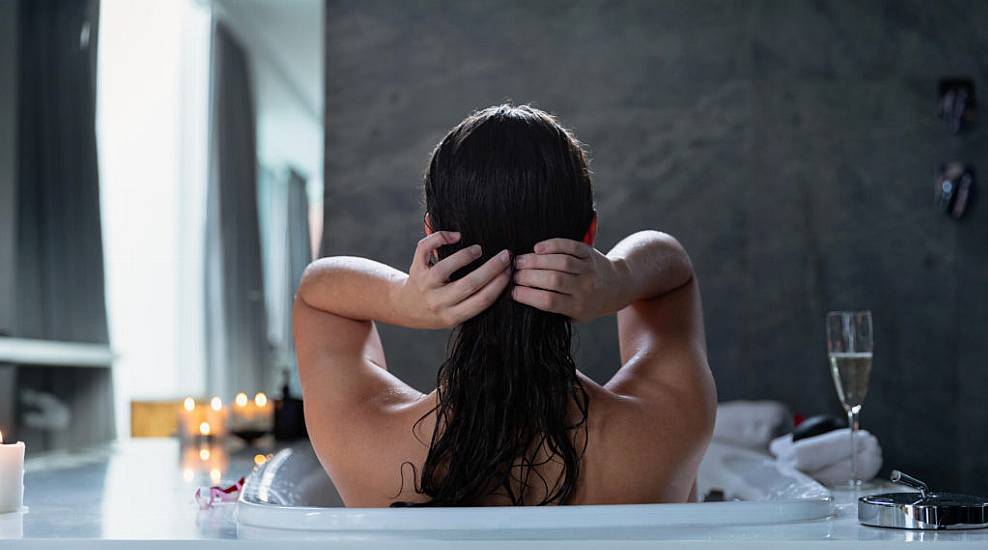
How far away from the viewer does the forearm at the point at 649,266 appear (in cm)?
117

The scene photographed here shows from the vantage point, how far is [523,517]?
97 cm

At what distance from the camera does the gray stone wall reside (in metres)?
2.66

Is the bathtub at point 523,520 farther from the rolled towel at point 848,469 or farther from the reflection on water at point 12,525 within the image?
the rolled towel at point 848,469

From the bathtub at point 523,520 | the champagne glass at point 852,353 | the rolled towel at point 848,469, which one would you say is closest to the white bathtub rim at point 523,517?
the bathtub at point 523,520

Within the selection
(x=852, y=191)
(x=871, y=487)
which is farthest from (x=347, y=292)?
(x=852, y=191)

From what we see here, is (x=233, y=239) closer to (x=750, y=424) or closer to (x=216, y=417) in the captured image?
(x=216, y=417)

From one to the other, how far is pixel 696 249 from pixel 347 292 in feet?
5.18

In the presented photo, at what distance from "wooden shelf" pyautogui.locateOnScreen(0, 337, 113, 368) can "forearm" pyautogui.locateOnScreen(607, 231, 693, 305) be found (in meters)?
1.93

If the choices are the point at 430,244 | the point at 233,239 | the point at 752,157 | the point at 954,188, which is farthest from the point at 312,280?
the point at 954,188

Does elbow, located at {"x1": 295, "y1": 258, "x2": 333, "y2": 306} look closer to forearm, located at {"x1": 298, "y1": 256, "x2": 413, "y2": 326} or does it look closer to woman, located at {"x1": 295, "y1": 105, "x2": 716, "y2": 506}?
forearm, located at {"x1": 298, "y1": 256, "x2": 413, "y2": 326}

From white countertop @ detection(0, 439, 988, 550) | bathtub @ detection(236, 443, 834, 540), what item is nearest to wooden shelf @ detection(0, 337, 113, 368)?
white countertop @ detection(0, 439, 988, 550)

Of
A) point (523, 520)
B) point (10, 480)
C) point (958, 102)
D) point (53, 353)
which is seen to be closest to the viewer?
point (523, 520)

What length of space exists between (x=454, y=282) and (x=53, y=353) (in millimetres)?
2076

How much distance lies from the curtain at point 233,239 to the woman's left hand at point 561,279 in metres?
1.69
